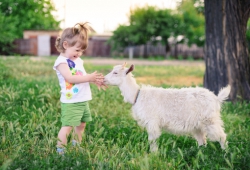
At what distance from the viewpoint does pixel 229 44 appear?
8.78 m

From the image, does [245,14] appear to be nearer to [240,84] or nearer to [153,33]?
[240,84]

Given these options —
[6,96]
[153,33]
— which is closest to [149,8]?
[153,33]

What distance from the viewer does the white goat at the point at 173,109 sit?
4.98 metres

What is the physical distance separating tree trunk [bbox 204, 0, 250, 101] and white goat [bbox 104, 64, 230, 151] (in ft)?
12.6

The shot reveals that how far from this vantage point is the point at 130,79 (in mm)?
5172

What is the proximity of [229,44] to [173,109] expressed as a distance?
4449 millimetres

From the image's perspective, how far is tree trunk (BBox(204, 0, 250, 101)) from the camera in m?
8.70

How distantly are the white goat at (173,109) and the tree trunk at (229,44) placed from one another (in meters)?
3.85

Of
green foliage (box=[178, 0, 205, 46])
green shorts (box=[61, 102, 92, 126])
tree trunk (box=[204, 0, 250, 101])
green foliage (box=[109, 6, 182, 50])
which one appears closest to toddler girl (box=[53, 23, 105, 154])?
green shorts (box=[61, 102, 92, 126])

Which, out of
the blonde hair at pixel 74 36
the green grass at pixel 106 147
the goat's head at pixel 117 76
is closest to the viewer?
the green grass at pixel 106 147

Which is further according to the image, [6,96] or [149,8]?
[149,8]

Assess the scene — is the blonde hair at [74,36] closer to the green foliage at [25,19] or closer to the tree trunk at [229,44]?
the tree trunk at [229,44]

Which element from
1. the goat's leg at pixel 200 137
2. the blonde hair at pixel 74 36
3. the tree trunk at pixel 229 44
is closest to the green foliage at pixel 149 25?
the tree trunk at pixel 229 44

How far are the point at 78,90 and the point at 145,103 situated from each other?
1.00 m
